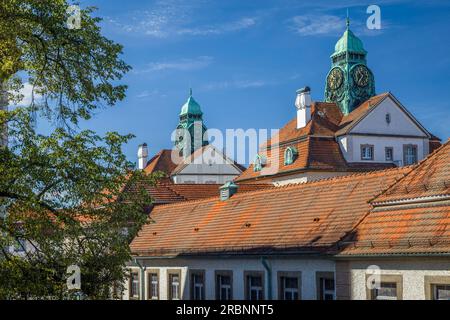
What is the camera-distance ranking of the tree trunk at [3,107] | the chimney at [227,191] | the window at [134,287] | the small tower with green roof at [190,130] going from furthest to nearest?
the small tower with green roof at [190,130], the window at [134,287], the chimney at [227,191], the tree trunk at [3,107]

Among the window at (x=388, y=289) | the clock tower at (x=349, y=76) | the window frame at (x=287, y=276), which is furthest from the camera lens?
the clock tower at (x=349, y=76)

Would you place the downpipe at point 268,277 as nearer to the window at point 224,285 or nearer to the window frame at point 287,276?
the window frame at point 287,276

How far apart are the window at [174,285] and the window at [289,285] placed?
7078 millimetres

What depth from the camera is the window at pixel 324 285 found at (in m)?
22.3

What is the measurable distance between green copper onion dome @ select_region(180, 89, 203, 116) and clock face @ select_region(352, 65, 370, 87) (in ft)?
105

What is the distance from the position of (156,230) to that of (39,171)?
18.3m

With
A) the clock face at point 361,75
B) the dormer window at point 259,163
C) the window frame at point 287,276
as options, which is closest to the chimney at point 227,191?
the window frame at point 287,276

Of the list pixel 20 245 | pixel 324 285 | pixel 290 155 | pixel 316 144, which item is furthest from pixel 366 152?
pixel 20 245

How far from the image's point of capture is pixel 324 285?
22672 mm

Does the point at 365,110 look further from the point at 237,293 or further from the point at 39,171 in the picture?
the point at 39,171

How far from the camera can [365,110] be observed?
6128cm

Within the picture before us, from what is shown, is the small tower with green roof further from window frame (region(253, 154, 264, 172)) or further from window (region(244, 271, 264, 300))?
window (region(244, 271, 264, 300))

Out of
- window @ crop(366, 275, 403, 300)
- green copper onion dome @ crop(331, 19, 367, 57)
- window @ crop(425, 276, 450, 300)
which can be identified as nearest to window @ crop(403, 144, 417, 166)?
green copper onion dome @ crop(331, 19, 367, 57)

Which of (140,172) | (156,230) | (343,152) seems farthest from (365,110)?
(140,172)
